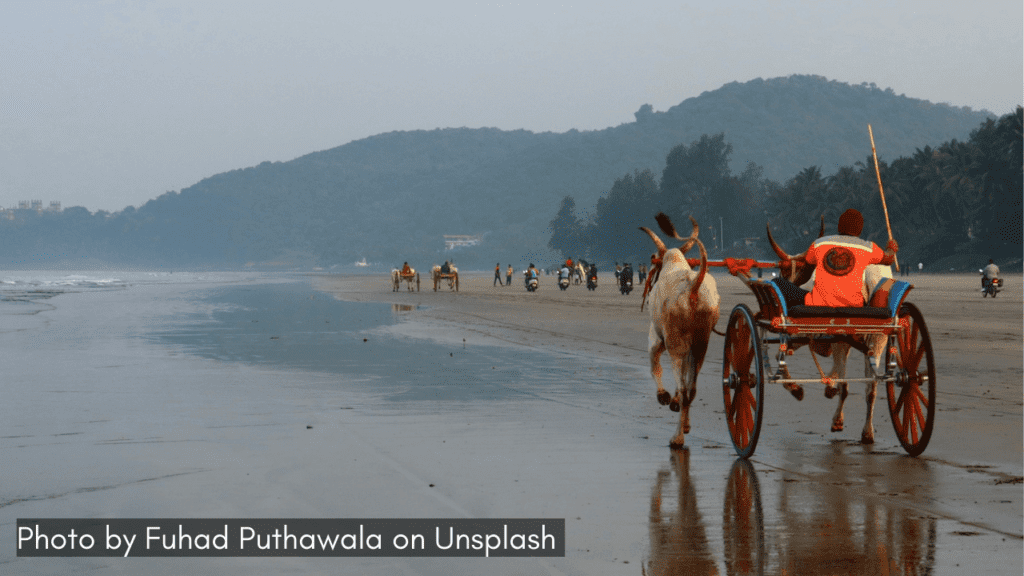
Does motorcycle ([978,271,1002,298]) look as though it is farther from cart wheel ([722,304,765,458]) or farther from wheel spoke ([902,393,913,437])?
cart wheel ([722,304,765,458])

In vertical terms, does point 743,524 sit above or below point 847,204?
below

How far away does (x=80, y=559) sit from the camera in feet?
20.1

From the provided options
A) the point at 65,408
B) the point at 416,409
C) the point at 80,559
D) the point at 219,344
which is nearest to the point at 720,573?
the point at 80,559

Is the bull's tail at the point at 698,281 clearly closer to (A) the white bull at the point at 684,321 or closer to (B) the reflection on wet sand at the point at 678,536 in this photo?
(A) the white bull at the point at 684,321

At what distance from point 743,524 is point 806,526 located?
1.20 feet

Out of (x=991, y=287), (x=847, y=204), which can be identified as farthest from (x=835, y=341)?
(x=847, y=204)

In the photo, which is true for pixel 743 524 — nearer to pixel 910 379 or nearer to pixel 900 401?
pixel 910 379

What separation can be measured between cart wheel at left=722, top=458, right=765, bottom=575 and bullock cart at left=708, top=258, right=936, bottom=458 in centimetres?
70

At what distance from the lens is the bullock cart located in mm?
8953

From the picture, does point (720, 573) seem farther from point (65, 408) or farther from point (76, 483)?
point (65, 408)

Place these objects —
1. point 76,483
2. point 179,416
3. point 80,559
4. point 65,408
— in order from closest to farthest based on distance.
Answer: point 80,559
point 76,483
point 179,416
point 65,408

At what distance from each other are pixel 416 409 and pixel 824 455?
16.0 feet

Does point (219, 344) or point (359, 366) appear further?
point (219, 344)

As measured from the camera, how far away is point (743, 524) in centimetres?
673
